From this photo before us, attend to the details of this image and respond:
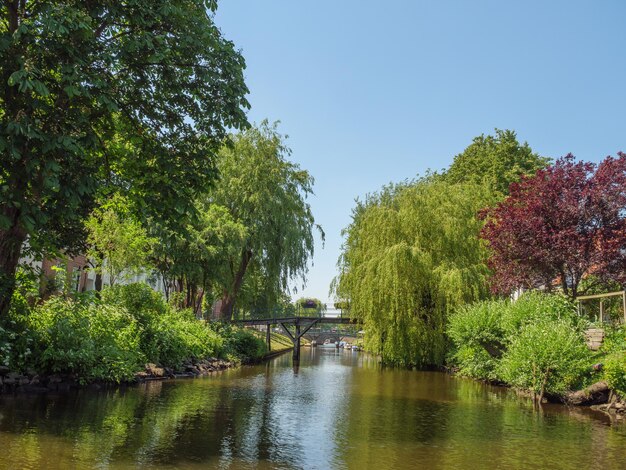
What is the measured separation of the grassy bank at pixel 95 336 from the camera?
44.0 ft

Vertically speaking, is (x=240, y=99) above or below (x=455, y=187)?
below

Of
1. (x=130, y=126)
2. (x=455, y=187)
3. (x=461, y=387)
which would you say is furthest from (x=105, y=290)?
(x=455, y=187)

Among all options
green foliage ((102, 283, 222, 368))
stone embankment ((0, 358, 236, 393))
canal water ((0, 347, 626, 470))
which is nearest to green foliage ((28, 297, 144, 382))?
stone embankment ((0, 358, 236, 393))

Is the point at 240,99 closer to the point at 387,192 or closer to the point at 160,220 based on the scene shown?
the point at 160,220

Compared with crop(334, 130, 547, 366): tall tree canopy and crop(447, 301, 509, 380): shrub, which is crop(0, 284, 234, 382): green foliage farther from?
crop(447, 301, 509, 380): shrub

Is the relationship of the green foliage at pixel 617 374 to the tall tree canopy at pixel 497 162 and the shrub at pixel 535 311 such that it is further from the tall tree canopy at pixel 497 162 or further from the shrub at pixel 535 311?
the tall tree canopy at pixel 497 162

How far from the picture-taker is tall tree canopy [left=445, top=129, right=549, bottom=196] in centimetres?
4000

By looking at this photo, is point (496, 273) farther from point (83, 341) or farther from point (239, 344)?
point (83, 341)

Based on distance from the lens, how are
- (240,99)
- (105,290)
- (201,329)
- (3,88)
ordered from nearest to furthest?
(3,88) < (240,99) < (105,290) < (201,329)

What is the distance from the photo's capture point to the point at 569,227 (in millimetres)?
19922

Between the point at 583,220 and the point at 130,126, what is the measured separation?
632 inches

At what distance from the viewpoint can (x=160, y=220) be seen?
12820 mm

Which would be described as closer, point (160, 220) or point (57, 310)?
point (160, 220)

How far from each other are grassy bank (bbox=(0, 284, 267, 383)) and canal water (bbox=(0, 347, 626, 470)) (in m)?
0.87
